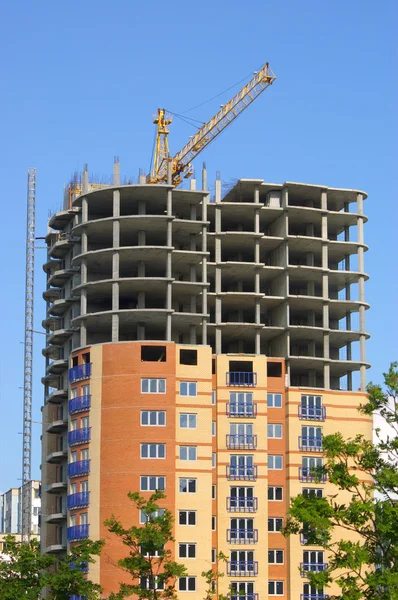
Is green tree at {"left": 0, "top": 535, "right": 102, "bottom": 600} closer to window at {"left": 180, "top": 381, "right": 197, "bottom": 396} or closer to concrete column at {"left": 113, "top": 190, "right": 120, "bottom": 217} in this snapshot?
window at {"left": 180, "top": 381, "right": 197, "bottom": 396}

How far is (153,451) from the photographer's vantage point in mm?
151500

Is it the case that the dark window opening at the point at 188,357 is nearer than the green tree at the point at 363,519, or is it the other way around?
the green tree at the point at 363,519

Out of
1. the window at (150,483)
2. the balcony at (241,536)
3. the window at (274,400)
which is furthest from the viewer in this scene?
the window at (274,400)

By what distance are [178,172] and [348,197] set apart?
2347cm

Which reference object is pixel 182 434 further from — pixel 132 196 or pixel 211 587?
pixel 132 196

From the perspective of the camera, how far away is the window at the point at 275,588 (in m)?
158

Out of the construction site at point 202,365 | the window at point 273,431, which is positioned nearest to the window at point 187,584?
the construction site at point 202,365

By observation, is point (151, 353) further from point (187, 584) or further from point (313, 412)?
point (187, 584)

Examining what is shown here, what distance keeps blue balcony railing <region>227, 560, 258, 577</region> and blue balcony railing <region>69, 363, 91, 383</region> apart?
2682 cm

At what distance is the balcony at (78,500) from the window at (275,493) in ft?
72.0

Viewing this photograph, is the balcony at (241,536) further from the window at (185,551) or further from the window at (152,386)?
the window at (152,386)

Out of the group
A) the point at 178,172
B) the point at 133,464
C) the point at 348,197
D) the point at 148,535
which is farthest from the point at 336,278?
the point at 148,535

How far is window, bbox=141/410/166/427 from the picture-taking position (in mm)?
152250

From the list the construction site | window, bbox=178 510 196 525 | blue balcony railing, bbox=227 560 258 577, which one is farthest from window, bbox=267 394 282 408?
blue balcony railing, bbox=227 560 258 577
